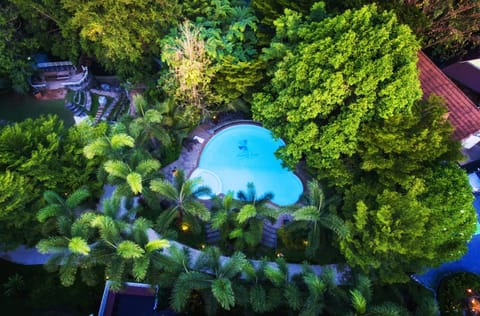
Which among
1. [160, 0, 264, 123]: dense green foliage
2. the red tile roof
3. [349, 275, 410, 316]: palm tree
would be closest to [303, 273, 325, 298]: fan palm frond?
[349, 275, 410, 316]: palm tree

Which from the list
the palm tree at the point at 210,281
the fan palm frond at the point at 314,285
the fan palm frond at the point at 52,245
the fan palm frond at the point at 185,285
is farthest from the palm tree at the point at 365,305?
the fan palm frond at the point at 52,245

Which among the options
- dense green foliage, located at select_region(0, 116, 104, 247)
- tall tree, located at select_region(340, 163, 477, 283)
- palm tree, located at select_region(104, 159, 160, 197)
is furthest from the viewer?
dense green foliage, located at select_region(0, 116, 104, 247)

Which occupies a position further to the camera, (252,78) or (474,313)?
(252,78)

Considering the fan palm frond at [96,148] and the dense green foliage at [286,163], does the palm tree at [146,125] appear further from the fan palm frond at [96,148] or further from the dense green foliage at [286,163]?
the fan palm frond at [96,148]

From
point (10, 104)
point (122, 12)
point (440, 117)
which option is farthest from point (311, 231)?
point (10, 104)

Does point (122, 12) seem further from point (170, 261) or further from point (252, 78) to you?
point (170, 261)

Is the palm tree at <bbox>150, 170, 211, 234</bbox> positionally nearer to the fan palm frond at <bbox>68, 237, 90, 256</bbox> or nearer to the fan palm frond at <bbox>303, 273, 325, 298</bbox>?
the fan palm frond at <bbox>68, 237, 90, 256</bbox>
